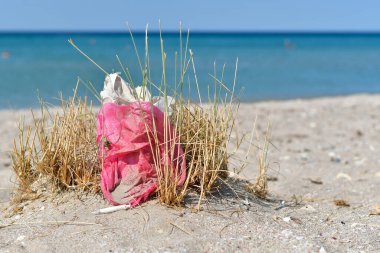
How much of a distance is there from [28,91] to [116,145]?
11857 millimetres

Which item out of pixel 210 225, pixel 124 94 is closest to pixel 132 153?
pixel 124 94

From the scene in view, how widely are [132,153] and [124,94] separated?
0.39 meters

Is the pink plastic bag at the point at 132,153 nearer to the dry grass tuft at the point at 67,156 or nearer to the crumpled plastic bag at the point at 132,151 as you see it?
the crumpled plastic bag at the point at 132,151

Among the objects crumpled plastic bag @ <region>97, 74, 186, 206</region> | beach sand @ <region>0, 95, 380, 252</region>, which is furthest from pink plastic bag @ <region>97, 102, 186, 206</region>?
beach sand @ <region>0, 95, 380, 252</region>

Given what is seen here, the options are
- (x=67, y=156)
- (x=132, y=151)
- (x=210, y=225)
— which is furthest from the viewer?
(x=67, y=156)

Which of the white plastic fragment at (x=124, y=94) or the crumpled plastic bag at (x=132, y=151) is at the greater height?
the white plastic fragment at (x=124, y=94)

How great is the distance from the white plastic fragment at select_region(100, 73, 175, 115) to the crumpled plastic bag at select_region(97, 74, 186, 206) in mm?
47

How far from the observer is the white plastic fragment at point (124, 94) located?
3.13 metres

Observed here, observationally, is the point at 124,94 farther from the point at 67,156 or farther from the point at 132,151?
the point at 67,156

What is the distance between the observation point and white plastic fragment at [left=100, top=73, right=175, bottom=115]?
10.3 feet

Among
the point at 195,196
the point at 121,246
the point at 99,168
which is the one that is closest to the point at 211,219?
the point at 195,196

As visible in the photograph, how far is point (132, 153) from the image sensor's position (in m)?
3.06

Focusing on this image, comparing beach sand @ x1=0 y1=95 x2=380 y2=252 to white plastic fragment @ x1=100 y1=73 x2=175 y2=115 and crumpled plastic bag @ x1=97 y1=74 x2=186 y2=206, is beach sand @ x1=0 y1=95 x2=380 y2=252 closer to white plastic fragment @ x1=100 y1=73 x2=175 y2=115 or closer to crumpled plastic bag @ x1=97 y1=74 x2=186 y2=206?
crumpled plastic bag @ x1=97 y1=74 x2=186 y2=206

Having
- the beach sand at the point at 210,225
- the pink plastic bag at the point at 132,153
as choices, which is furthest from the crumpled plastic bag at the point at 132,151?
the beach sand at the point at 210,225
